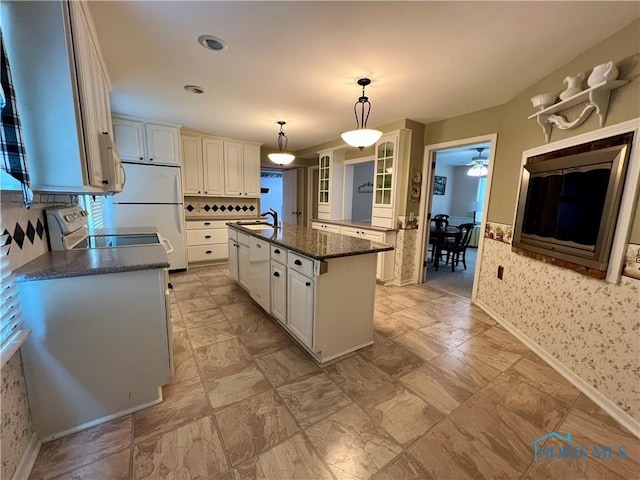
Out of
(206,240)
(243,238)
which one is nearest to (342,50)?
(243,238)

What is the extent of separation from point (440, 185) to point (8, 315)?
7.83 m

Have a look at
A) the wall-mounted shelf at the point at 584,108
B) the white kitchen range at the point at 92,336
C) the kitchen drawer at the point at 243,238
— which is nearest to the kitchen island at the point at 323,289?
the kitchen drawer at the point at 243,238

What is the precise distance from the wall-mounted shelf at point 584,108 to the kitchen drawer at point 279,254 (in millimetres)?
2306

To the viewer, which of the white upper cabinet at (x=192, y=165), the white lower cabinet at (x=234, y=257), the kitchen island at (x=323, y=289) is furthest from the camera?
the white upper cabinet at (x=192, y=165)

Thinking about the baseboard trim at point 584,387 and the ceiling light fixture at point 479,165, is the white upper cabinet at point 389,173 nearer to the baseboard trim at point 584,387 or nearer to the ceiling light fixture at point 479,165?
the baseboard trim at point 584,387

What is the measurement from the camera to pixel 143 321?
4.96 ft

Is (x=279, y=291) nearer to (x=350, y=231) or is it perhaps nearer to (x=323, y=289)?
(x=323, y=289)

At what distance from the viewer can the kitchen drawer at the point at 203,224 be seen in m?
4.47

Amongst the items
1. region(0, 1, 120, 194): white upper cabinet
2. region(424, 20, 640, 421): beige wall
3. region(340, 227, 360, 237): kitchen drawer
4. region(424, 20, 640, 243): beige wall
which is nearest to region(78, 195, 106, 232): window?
region(0, 1, 120, 194): white upper cabinet

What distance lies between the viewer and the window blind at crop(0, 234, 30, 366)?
1060 millimetres

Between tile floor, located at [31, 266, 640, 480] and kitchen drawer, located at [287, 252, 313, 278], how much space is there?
0.70 metres

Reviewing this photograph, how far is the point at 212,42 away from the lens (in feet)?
6.09

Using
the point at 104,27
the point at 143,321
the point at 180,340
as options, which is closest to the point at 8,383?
the point at 143,321

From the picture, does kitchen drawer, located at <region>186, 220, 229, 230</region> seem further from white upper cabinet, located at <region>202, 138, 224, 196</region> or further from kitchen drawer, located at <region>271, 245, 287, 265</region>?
kitchen drawer, located at <region>271, 245, 287, 265</region>
